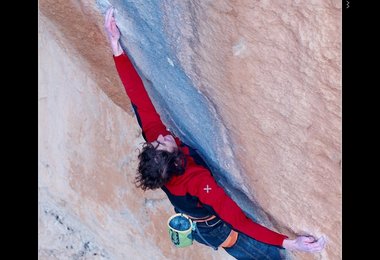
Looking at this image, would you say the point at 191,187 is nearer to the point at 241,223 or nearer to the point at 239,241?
the point at 241,223

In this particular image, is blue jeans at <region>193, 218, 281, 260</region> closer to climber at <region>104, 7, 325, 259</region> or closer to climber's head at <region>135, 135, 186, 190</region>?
climber at <region>104, 7, 325, 259</region>

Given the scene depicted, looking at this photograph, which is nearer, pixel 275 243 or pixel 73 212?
pixel 275 243

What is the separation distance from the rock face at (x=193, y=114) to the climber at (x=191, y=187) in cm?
4

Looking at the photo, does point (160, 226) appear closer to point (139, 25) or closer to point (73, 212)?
point (73, 212)

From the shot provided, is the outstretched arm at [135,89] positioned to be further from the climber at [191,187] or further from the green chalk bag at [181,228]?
the green chalk bag at [181,228]

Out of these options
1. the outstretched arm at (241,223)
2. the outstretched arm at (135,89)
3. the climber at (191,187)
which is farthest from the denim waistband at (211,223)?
the outstretched arm at (135,89)

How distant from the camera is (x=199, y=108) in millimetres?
1480

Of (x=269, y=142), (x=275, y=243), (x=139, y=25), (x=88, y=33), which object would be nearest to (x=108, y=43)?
(x=88, y=33)

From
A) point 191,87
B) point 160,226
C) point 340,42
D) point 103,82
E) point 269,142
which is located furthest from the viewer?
point 160,226

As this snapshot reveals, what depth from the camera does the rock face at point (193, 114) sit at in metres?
1.16

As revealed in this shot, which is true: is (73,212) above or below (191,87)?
below

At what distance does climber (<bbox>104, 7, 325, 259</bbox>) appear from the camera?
54.0 inches

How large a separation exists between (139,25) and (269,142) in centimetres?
40

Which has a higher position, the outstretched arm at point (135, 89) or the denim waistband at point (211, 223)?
the outstretched arm at point (135, 89)
